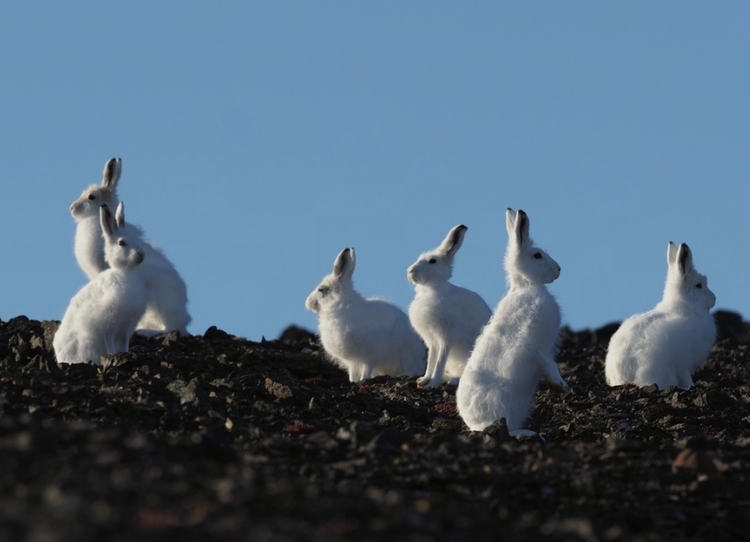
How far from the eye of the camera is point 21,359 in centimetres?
1491

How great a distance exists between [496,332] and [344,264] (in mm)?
4913

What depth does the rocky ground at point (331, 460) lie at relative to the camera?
5641mm

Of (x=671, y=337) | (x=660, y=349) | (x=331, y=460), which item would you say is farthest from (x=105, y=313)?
(x=331, y=460)

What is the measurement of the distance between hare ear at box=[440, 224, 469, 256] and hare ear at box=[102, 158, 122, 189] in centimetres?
588

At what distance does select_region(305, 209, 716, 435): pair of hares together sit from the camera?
11.9 metres

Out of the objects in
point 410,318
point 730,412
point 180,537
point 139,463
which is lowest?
point 180,537

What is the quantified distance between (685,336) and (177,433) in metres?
7.39

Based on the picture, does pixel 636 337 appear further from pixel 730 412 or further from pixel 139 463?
pixel 139 463

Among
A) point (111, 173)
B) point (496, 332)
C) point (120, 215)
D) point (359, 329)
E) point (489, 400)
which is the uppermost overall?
point (111, 173)

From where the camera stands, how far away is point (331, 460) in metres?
8.38

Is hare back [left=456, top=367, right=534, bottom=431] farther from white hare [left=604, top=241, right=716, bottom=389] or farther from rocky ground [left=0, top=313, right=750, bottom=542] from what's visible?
white hare [left=604, top=241, right=716, bottom=389]

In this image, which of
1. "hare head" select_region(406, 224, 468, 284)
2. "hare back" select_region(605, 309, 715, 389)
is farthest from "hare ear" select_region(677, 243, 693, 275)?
"hare head" select_region(406, 224, 468, 284)

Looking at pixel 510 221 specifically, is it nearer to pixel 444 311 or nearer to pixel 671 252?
pixel 444 311

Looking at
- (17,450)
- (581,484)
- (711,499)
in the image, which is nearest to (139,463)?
(17,450)
